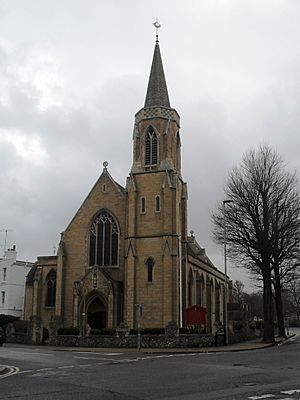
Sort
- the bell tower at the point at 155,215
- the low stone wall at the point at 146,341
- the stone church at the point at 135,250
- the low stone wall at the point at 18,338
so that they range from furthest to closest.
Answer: the stone church at the point at 135,250, the bell tower at the point at 155,215, the low stone wall at the point at 18,338, the low stone wall at the point at 146,341

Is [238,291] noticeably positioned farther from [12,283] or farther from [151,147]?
[151,147]

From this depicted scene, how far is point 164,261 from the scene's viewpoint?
135 ft

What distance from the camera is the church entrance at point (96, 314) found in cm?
4428

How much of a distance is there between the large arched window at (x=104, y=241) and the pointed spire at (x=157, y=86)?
11.1 meters

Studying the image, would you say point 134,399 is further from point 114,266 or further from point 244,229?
point 114,266

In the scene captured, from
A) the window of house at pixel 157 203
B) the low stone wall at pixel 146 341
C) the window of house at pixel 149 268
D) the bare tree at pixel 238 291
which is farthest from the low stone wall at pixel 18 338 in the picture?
the bare tree at pixel 238 291

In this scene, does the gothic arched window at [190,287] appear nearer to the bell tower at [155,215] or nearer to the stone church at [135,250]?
the stone church at [135,250]

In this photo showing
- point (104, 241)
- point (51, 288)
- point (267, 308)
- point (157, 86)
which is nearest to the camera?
point (267, 308)

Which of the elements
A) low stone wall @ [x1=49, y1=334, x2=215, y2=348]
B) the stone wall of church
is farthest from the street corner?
the stone wall of church

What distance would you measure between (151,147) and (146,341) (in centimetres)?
1866

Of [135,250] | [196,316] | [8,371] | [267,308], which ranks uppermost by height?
[135,250]

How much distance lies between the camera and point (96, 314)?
44562 millimetres

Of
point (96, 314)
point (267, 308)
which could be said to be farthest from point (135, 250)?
point (267, 308)

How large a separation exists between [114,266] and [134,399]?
3388 cm
